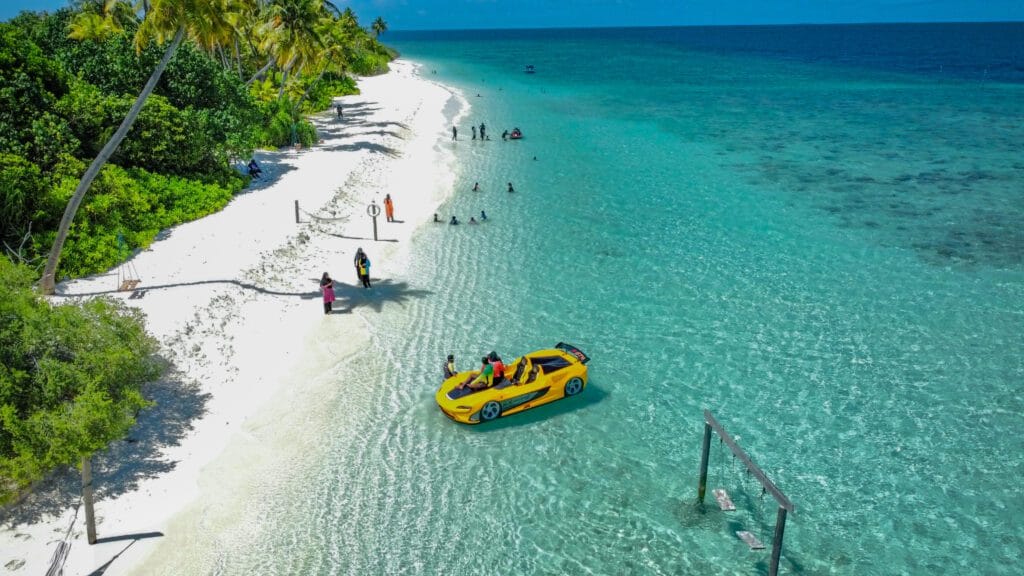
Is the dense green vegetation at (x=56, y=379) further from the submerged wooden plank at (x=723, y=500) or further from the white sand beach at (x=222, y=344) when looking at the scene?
the submerged wooden plank at (x=723, y=500)

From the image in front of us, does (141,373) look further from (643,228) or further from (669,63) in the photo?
(669,63)

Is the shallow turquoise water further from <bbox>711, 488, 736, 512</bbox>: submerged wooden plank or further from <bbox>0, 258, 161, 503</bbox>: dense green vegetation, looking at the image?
<bbox>0, 258, 161, 503</bbox>: dense green vegetation

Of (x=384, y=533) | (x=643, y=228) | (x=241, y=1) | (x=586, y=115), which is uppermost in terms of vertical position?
(x=241, y=1)

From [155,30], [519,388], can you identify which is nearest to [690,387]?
[519,388]

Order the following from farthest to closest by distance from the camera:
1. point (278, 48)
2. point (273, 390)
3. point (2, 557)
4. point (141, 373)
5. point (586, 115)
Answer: point (586, 115), point (278, 48), point (273, 390), point (141, 373), point (2, 557)

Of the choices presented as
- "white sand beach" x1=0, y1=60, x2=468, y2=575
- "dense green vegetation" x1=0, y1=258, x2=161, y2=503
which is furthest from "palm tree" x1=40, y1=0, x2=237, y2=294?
"dense green vegetation" x1=0, y1=258, x2=161, y2=503

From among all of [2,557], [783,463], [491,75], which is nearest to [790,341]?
[783,463]

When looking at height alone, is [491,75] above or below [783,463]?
above
